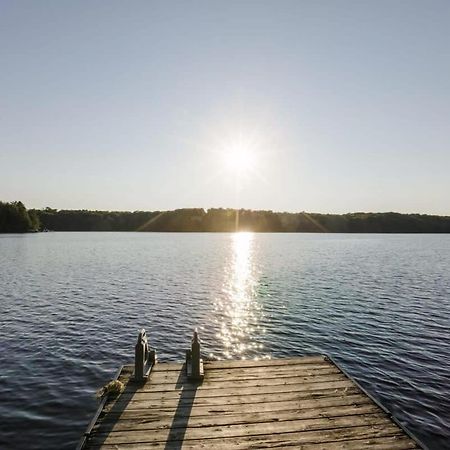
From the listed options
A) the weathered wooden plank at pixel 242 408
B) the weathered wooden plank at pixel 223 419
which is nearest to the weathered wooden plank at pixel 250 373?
the weathered wooden plank at pixel 242 408

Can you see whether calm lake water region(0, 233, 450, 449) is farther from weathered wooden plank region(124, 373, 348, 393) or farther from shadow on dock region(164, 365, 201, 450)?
shadow on dock region(164, 365, 201, 450)

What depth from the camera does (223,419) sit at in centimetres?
1077

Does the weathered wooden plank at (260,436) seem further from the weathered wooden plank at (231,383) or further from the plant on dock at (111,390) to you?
the weathered wooden plank at (231,383)

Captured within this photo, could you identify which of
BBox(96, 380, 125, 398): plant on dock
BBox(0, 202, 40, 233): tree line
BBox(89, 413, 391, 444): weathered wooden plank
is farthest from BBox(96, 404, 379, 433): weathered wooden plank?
BBox(0, 202, 40, 233): tree line

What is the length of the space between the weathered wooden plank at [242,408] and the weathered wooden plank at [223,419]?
18 cm

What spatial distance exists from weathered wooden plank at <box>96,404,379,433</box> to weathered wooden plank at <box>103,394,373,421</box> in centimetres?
18

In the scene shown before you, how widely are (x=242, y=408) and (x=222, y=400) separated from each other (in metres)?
0.85

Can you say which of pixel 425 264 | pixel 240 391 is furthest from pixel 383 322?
pixel 425 264

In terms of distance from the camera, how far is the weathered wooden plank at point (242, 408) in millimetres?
11023

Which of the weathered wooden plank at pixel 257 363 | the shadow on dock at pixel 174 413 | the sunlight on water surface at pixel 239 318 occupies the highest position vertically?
the weathered wooden plank at pixel 257 363

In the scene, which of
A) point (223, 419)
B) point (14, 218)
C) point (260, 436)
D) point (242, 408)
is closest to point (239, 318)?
point (242, 408)

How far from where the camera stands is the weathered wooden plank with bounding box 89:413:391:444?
32.1 ft

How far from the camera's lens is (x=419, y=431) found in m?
13.9

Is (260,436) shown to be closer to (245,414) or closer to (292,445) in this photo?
(292,445)
